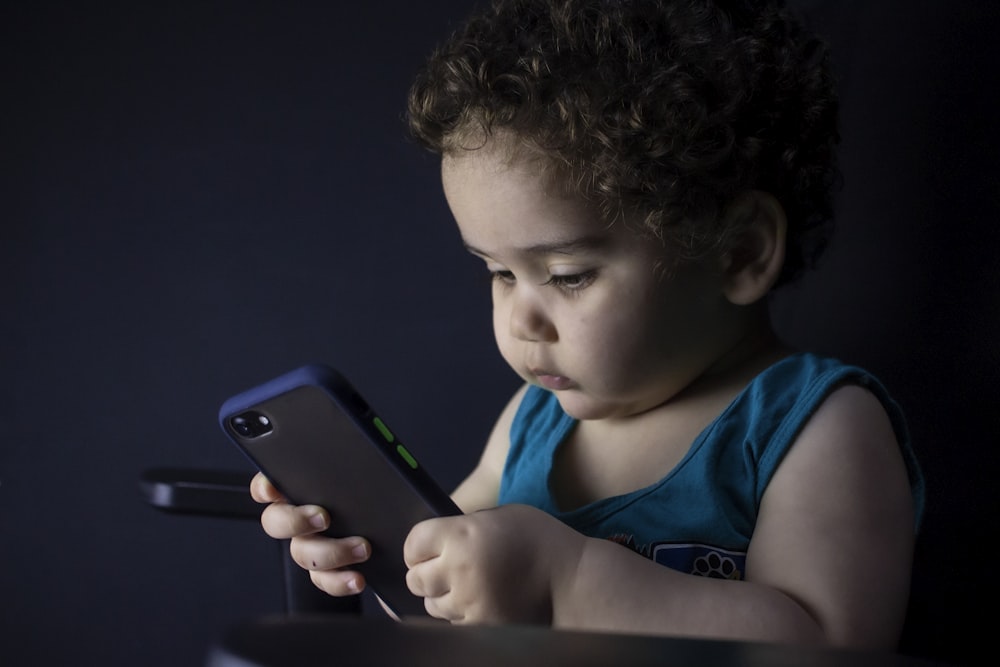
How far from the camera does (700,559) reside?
0.64m

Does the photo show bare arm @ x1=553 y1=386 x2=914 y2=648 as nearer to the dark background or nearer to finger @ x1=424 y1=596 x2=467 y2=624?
finger @ x1=424 y1=596 x2=467 y2=624

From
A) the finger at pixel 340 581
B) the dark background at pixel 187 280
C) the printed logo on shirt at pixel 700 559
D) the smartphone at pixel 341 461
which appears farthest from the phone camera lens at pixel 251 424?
the dark background at pixel 187 280

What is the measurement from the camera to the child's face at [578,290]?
2.02 feet

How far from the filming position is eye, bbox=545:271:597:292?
2.06ft

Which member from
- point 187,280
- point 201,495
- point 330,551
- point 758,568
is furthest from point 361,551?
point 187,280

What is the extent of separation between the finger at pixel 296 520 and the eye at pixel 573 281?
0.66ft

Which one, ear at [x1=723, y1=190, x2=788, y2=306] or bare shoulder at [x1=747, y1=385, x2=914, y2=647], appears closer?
bare shoulder at [x1=747, y1=385, x2=914, y2=647]

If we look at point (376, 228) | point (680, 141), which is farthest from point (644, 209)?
point (376, 228)

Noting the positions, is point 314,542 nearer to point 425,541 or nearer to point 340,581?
point 340,581

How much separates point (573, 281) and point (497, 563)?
A: 188mm

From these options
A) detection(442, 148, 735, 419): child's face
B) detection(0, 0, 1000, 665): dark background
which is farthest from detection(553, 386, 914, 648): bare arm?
detection(0, 0, 1000, 665): dark background

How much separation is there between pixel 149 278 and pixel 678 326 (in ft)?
1.81

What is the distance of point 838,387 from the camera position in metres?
0.64

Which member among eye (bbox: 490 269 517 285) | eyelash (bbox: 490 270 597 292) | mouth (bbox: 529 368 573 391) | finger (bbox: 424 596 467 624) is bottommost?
finger (bbox: 424 596 467 624)
